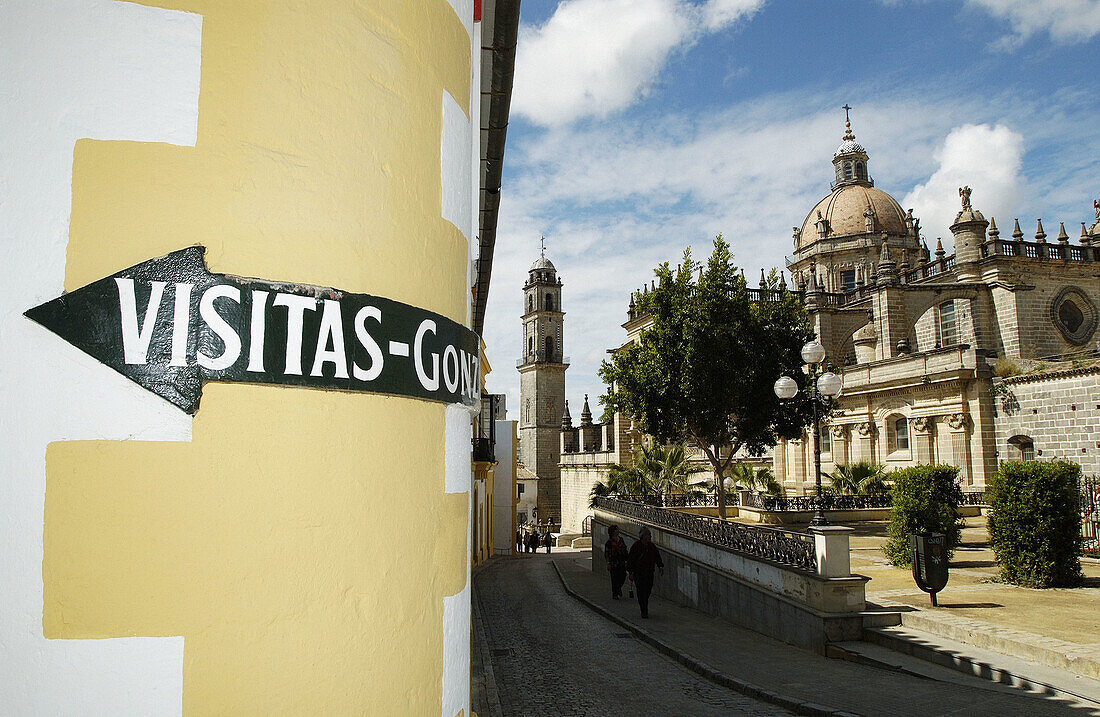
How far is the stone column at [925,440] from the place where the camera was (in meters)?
28.8

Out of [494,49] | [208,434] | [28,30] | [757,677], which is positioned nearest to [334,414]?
Result: [208,434]

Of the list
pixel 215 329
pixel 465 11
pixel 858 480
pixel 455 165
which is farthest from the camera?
pixel 858 480

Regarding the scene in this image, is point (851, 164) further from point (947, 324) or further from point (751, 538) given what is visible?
point (751, 538)

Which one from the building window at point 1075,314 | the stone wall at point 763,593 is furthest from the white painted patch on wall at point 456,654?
the building window at point 1075,314

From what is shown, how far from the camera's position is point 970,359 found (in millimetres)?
27109

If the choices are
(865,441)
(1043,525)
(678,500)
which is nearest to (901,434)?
(865,441)

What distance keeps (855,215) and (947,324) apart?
21.9 metres

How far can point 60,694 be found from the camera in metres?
2.04

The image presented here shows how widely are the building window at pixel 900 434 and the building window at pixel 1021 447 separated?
A: 190 inches

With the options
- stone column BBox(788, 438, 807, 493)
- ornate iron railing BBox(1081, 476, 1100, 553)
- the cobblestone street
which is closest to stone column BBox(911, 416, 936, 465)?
stone column BBox(788, 438, 807, 493)

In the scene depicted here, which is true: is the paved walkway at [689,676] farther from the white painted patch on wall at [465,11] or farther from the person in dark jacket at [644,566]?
the white painted patch on wall at [465,11]

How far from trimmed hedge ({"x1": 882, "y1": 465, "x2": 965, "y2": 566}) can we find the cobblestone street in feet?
19.2

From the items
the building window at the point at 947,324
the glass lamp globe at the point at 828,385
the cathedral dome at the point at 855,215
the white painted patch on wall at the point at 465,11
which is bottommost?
the glass lamp globe at the point at 828,385

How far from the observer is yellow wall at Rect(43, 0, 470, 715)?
210cm
